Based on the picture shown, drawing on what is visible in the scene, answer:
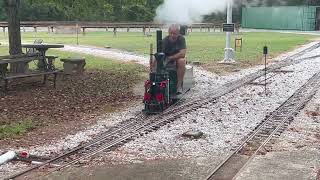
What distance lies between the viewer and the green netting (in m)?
61.4

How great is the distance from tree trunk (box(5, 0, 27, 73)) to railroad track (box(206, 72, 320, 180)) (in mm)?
6925

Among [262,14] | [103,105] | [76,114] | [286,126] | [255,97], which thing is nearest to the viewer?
[286,126]

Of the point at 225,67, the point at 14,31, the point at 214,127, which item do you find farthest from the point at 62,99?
the point at 225,67

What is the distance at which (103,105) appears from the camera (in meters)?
12.4

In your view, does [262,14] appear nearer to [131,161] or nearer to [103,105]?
[103,105]

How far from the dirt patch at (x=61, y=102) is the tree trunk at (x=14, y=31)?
557mm

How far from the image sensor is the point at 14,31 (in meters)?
15.4

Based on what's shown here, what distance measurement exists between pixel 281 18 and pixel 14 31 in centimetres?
5141

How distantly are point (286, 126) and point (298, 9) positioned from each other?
53169mm

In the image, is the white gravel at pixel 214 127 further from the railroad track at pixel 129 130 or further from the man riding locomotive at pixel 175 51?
the man riding locomotive at pixel 175 51

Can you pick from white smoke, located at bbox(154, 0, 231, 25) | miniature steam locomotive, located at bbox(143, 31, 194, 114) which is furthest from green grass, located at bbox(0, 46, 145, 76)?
miniature steam locomotive, located at bbox(143, 31, 194, 114)

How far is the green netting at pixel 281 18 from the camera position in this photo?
61.4m

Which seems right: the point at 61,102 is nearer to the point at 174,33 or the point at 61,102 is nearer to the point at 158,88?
the point at 158,88

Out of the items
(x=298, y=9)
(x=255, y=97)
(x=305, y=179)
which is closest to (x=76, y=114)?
(x=255, y=97)
